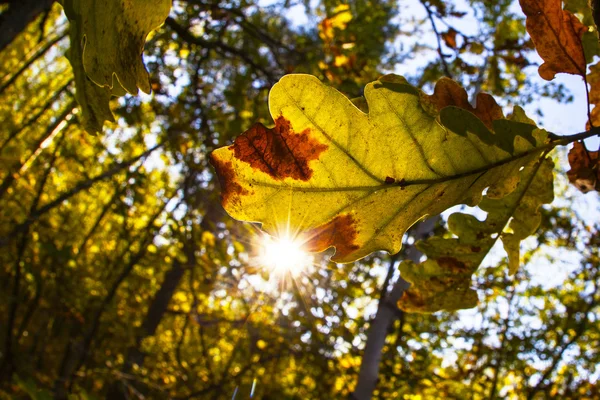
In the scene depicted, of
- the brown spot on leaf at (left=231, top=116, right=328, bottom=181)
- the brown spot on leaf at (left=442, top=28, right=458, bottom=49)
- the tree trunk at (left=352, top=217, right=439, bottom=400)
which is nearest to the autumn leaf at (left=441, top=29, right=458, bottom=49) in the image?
the brown spot on leaf at (left=442, top=28, right=458, bottom=49)

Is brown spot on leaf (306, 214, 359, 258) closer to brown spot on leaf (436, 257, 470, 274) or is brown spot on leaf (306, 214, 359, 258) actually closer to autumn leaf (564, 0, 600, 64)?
brown spot on leaf (436, 257, 470, 274)

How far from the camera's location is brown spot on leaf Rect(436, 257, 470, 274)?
99 centimetres

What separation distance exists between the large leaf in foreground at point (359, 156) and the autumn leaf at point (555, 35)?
16 centimetres

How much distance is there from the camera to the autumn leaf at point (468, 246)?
0.91 metres

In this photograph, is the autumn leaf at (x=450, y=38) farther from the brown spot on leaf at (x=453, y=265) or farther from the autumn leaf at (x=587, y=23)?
the brown spot on leaf at (x=453, y=265)

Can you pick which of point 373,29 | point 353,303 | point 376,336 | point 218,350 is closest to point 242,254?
point 376,336

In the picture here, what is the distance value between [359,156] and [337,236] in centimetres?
13

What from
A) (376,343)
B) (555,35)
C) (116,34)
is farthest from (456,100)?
(376,343)

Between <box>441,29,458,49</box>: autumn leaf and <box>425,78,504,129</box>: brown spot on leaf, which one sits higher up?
<box>441,29,458,49</box>: autumn leaf

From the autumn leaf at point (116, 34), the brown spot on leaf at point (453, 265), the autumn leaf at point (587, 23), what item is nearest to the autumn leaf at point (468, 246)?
the brown spot on leaf at point (453, 265)

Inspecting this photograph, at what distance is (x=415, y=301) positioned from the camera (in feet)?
3.36

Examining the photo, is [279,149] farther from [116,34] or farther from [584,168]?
[584,168]

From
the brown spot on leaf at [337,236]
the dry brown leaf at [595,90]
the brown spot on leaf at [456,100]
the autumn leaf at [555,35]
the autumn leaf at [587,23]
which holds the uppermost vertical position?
the autumn leaf at [587,23]

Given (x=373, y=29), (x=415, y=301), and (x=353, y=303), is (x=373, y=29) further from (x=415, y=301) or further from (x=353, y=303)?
(x=415, y=301)
